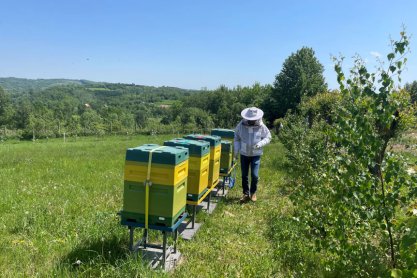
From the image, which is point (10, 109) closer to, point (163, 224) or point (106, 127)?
point (106, 127)

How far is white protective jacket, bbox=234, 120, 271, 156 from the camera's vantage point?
8156 mm

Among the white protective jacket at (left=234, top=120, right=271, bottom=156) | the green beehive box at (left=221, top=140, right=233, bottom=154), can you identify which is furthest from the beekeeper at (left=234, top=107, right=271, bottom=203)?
the green beehive box at (left=221, top=140, right=233, bottom=154)

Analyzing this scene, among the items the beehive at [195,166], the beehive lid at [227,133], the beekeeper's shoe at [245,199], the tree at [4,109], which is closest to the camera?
the beehive at [195,166]

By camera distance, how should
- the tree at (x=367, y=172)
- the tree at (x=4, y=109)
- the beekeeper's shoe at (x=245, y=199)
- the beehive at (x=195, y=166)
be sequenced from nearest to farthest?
the tree at (x=367, y=172), the beehive at (x=195, y=166), the beekeeper's shoe at (x=245, y=199), the tree at (x=4, y=109)

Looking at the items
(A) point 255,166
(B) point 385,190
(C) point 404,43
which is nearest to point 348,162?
(B) point 385,190

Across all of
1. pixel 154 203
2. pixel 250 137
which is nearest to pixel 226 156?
pixel 250 137

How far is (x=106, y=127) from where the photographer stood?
227ft

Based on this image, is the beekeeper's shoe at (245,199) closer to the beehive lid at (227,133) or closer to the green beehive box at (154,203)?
the beehive lid at (227,133)

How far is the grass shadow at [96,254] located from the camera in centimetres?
442

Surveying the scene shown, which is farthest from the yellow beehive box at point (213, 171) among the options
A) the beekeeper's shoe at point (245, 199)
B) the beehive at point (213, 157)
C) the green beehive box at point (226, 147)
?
the beekeeper's shoe at point (245, 199)

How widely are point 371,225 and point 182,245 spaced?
9.69 ft

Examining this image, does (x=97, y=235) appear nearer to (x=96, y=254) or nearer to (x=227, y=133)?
(x=96, y=254)

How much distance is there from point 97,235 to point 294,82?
47570mm

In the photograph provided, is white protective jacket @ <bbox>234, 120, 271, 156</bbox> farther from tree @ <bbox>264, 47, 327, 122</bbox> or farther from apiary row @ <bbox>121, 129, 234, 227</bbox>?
tree @ <bbox>264, 47, 327, 122</bbox>
